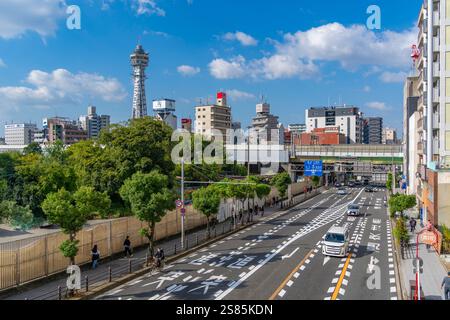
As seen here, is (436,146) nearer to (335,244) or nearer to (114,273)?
(335,244)

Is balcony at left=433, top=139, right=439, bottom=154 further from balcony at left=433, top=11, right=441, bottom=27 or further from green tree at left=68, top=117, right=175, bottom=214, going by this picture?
green tree at left=68, top=117, right=175, bottom=214

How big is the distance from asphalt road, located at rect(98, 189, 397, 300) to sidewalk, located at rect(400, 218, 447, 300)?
820 millimetres

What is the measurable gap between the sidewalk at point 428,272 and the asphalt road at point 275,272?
82 cm

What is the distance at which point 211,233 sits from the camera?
36375mm

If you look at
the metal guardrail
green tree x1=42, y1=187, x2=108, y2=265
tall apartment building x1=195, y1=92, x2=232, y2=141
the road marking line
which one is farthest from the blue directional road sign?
tall apartment building x1=195, y1=92, x2=232, y2=141

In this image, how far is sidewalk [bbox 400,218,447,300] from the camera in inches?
748

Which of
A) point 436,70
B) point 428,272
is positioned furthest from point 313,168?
point 428,272

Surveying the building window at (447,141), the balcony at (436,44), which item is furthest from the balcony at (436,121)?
the balcony at (436,44)

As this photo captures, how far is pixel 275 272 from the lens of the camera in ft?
75.5

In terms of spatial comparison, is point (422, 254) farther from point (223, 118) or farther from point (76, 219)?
point (223, 118)

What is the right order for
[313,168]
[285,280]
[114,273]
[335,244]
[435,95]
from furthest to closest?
[313,168], [435,95], [335,244], [114,273], [285,280]

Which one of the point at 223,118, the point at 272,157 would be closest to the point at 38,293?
the point at 272,157

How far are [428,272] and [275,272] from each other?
8.28 m
